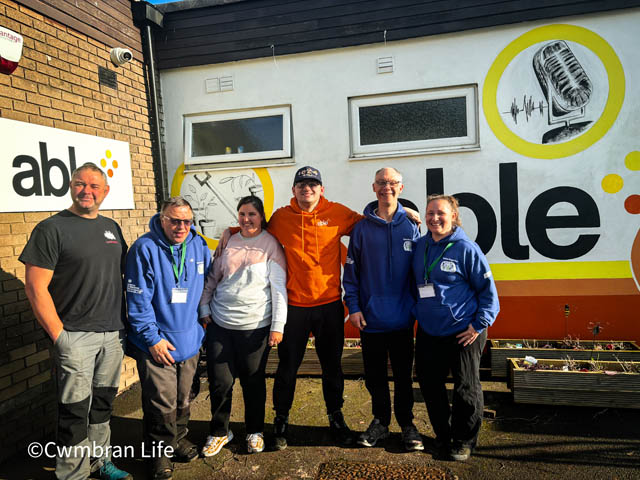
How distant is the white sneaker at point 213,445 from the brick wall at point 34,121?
1.52m

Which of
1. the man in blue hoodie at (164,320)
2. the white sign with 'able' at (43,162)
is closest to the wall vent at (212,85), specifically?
the white sign with 'able' at (43,162)

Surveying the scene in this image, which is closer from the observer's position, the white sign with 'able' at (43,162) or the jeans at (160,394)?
the jeans at (160,394)

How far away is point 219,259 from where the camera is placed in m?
3.12

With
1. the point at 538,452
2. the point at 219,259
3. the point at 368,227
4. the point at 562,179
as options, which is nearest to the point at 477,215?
the point at 562,179

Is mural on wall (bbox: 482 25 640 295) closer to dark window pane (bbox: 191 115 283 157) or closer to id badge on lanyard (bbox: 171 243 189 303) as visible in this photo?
dark window pane (bbox: 191 115 283 157)

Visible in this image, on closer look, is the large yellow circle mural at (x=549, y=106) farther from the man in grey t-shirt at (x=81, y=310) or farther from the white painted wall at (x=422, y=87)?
the man in grey t-shirt at (x=81, y=310)

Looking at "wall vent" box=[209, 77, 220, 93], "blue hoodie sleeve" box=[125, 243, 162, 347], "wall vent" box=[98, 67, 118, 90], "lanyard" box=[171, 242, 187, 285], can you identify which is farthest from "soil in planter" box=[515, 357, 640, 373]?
"wall vent" box=[98, 67, 118, 90]

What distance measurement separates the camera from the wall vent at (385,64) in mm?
4520

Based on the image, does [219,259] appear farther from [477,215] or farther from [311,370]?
[477,215]

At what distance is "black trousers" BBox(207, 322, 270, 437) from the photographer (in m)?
3.01

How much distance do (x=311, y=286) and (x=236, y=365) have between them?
2.68 feet

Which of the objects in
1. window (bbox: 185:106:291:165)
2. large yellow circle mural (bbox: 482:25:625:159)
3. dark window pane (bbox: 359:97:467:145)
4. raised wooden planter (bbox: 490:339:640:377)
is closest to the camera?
raised wooden planter (bbox: 490:339:640:377)

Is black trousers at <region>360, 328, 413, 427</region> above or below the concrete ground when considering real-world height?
above

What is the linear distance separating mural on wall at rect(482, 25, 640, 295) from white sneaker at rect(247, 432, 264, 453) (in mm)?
2987
